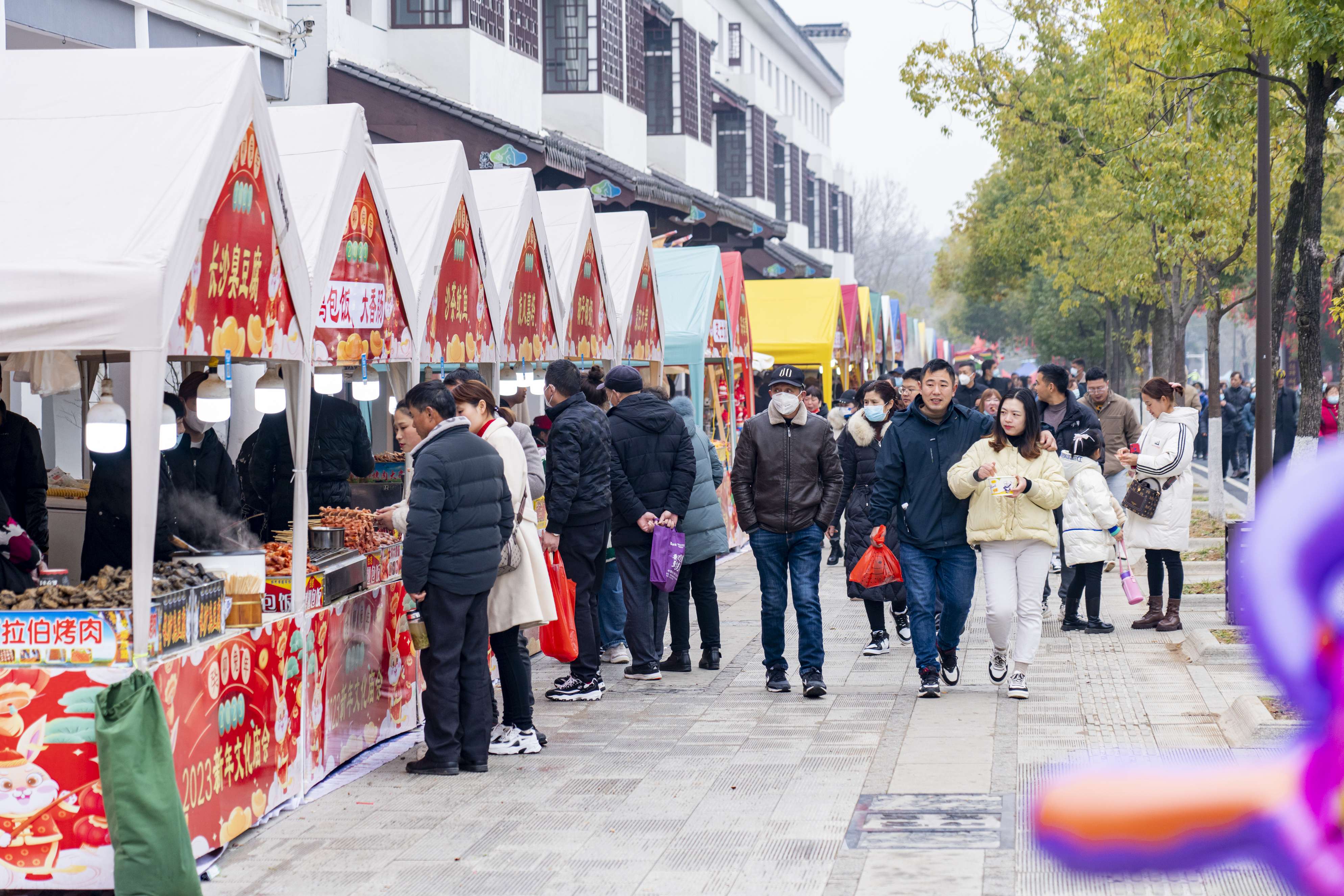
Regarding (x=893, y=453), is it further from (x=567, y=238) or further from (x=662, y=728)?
(x=567, y=238)

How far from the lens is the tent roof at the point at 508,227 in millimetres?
9836

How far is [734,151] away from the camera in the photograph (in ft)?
135

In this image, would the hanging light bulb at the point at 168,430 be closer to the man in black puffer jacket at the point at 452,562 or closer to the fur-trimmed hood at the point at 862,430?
the man in black puffer jacket at the point at 452,562

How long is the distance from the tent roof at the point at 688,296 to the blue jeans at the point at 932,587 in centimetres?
793

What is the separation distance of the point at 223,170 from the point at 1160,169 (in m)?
14.6

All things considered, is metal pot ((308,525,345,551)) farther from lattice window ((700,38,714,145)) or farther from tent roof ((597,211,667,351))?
lattice window ((700,38,714,145))

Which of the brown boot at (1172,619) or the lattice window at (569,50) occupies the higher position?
the lattice window at (569,50)

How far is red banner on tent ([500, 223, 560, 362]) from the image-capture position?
10094mm

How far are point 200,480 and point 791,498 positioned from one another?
3.35 meters

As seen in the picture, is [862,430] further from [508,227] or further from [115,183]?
[115,183]

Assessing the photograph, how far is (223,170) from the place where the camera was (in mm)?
5629

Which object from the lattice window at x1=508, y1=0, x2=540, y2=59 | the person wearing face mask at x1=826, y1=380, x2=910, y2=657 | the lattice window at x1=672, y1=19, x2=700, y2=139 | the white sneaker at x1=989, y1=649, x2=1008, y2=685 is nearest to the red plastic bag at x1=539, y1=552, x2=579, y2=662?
the white sneaker at x1=989, y1=649, x2=1008, y2=685

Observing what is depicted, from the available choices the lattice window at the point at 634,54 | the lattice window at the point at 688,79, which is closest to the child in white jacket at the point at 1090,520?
the lattice window at the point at 634,54

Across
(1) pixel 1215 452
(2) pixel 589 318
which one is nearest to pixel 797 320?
(1) pixel 1215 452
